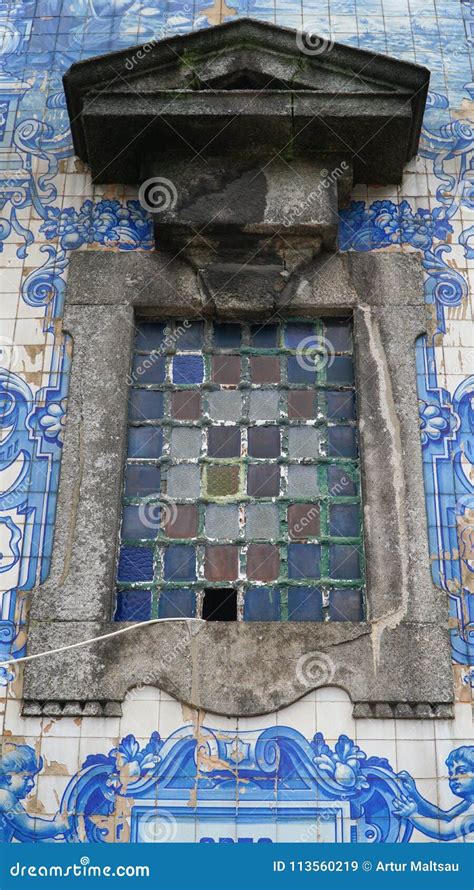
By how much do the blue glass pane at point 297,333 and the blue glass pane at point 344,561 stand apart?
126cm

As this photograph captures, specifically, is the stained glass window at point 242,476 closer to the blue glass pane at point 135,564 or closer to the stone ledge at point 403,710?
the blue glass pane at point 135,564

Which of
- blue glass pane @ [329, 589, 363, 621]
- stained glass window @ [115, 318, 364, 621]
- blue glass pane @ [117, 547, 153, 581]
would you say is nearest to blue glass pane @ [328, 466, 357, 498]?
stained glass window @ [115, 318, 364, 621]

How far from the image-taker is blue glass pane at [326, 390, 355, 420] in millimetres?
6887

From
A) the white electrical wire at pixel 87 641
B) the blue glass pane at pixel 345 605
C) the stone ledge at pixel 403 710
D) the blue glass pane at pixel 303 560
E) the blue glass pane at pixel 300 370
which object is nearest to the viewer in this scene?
the stone ledge at pixel 403 710

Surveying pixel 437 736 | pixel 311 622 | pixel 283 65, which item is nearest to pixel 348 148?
pixel 283 65

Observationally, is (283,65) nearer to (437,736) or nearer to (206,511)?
(206,511)

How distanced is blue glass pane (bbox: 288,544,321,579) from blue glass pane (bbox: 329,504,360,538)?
5.7 inches

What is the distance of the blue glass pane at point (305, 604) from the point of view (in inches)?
251

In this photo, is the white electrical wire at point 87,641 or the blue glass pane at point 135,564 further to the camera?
the blue glass pane at point 135,564

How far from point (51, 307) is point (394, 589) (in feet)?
8.47

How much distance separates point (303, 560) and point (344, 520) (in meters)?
0.32

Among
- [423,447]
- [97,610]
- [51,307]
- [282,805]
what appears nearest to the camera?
[282,805]

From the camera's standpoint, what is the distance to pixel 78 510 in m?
6.51

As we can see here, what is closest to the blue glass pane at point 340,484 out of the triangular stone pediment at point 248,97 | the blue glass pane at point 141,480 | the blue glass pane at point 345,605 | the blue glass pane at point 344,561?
the blue glass pane at point 344,561
